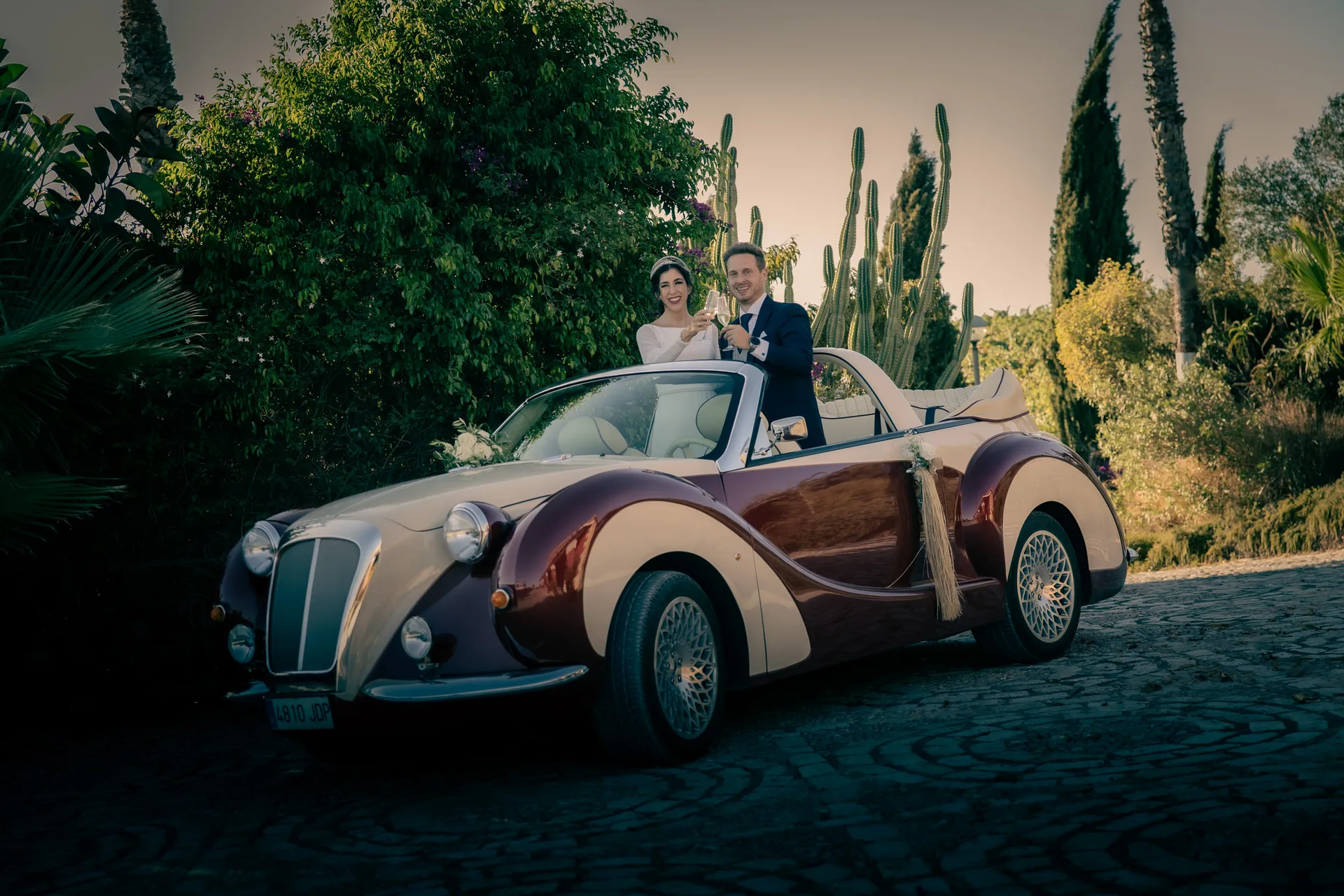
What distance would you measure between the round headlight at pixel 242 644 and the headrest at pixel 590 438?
1.62 m

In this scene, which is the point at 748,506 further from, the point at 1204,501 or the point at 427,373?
the point at 1204,501

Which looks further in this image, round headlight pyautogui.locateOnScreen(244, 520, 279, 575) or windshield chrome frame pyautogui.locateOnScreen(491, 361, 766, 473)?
windshield chrome frame pyautogui.locateOnScreen(491, 361, 766, 473)

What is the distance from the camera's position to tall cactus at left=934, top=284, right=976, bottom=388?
2095 cm

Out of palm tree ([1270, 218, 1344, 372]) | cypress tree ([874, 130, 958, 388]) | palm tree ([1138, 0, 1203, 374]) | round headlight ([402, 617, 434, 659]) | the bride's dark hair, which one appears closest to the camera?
round headlight ([402, 617, 434, 659])

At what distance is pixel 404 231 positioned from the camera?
10172 mm

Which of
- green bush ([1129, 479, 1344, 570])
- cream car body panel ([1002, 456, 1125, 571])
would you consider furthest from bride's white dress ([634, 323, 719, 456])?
green bush ([1129, 479, 1344, 570])

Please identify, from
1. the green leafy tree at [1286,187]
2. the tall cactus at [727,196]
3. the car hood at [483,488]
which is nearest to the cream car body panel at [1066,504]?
the car hood at [483,488]

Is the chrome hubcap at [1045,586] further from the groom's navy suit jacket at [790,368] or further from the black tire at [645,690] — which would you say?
the black tire at [645,690]

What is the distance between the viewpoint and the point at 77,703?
25.8ft

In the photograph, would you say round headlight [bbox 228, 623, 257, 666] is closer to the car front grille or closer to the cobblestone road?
the car front grille

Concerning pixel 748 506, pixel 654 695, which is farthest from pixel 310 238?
pixel 654 695

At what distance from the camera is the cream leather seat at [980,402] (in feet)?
23.0

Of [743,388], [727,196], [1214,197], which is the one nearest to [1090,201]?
[1214,197]

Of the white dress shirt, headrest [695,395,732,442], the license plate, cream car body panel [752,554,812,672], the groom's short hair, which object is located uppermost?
the groom's short hair
